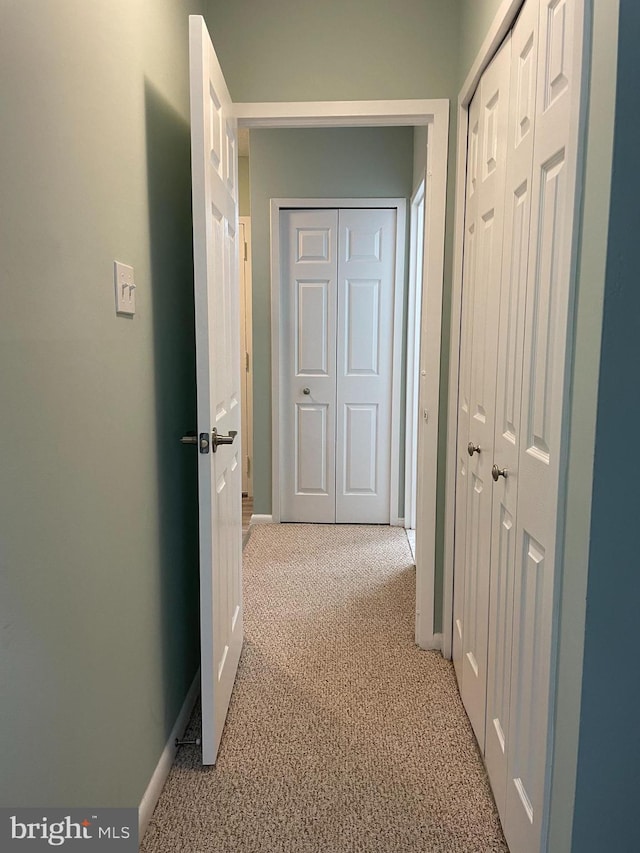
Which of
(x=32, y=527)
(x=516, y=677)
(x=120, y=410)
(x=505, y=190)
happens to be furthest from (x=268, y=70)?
(x=516, y=677)

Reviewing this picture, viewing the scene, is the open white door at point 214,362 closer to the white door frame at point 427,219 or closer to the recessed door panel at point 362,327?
the white door frame at point 427,219

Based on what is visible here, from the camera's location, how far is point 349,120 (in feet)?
7.43

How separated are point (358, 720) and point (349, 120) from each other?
2.12 meters

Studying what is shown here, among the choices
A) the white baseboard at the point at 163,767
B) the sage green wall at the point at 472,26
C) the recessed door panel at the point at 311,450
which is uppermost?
the sage green wall at the point at 472,26

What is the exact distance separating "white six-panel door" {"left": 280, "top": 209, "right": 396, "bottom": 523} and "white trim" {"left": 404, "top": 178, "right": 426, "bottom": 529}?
0.12 meters

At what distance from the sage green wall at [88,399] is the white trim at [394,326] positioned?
74.8 inches

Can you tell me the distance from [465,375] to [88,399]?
135 cm

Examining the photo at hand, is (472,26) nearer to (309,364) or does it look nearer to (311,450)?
(309,364)

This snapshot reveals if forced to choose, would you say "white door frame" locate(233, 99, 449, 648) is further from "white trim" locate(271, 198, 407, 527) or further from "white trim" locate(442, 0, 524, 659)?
"white trim" locate(271, 198, 407, 527)

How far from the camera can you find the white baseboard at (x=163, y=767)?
1557 mm

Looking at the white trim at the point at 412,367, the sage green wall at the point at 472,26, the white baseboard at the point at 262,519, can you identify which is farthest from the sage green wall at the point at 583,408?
the white baseboard at the point at 262,519

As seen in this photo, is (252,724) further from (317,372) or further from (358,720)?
(317,372)

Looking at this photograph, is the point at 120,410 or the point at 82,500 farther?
the point at 120,410

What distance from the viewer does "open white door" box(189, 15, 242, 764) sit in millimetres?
1612
